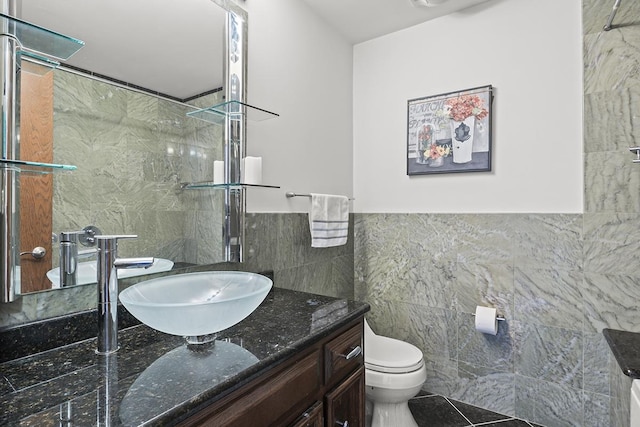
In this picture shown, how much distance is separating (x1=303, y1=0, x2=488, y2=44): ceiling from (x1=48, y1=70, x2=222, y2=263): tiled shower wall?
1131 millimetres

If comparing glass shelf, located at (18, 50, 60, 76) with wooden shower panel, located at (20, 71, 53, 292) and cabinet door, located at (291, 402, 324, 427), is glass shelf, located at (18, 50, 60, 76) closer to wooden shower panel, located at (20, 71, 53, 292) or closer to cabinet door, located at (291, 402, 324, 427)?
wooden shower panel, located at (20, 71, 53, 292)

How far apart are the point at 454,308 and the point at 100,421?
6.60 feet

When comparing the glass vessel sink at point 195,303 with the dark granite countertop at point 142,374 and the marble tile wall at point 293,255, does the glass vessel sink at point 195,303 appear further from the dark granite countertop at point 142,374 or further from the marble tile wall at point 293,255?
the marble tile wall at point 293,255

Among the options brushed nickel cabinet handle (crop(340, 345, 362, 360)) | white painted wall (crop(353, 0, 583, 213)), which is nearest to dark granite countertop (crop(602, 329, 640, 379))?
white painted wall (crop(353, 0, 583, 213))

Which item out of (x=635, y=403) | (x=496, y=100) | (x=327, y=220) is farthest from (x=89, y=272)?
(x=496, y=100)

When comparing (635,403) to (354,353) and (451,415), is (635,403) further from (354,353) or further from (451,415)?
(451,415)

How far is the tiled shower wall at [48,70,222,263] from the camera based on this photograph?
41.8 inches

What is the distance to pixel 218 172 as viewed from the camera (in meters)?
1.53

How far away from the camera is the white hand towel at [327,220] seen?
1.98 m

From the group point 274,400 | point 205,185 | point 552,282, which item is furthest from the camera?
point 552,282

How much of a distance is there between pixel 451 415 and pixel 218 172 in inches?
77.1

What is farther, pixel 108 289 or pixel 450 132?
pixel 450 132

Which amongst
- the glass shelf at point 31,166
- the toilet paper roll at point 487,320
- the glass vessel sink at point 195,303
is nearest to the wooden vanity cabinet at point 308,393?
the glass vessel sink at point 195,303

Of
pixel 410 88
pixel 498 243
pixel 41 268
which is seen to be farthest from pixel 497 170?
pixel 41 268
